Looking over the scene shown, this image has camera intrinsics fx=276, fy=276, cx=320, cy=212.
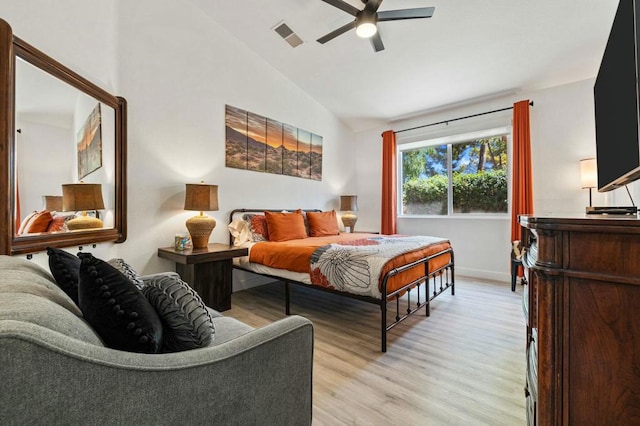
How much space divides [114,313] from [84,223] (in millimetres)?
1886

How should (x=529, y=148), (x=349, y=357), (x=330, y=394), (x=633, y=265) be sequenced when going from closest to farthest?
1. (x=633, y=265)
2. (x=330, y=394)
3. (x=349, y=357)
4. (x=529, y=148)

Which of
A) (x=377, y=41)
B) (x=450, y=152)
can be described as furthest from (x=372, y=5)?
(x=450, y=152)

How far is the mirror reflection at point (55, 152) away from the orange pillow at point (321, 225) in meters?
2.41

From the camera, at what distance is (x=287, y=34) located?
339 cm

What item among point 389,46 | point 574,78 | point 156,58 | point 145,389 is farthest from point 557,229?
point 574,78

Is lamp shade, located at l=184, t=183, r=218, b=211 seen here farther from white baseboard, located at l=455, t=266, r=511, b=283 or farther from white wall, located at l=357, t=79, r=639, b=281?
white baseboard, located at l=455, t=266, r=511, b=283

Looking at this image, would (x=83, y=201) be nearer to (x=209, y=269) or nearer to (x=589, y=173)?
(x=209, y=269)

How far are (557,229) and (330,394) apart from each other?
4.80 feet

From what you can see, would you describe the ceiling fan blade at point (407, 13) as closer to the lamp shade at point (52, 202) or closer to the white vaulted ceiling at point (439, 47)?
the white vaulted ceiling at point (439, 47)

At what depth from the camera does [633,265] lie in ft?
2.09

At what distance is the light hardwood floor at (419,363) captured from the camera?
1467mm

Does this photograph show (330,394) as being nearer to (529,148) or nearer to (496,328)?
(496,328)

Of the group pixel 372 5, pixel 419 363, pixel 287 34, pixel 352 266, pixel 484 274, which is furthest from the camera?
pixel 484 274

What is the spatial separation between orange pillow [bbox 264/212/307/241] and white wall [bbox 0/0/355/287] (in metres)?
0.55
